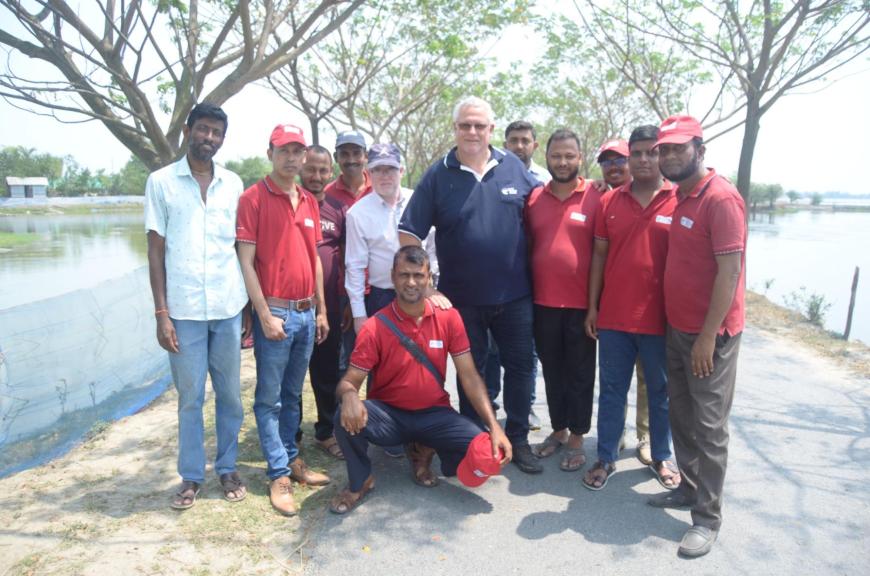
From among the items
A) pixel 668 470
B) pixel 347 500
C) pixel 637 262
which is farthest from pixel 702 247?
pixel 347 500

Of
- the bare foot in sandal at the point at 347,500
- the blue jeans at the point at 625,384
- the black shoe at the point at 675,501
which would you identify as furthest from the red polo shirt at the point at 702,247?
the bare foot in sandal at the point at 347,500

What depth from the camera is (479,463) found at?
10.9 feet

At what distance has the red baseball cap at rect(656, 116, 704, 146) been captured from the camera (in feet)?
9.91

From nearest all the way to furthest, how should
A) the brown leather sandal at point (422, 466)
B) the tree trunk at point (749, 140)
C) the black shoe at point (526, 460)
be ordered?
the brown leather sandal at point (422, 466) → the black shoe at point (526, 460) → the tree trunk at point (749, 140)

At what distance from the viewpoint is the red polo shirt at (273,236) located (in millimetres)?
3404

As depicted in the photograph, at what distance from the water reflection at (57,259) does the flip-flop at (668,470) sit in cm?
718

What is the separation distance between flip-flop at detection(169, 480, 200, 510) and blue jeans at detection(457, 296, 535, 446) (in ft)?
5.65

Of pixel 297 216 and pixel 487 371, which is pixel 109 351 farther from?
pixel 487 371

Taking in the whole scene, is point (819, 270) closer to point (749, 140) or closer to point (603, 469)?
point (749, 140)

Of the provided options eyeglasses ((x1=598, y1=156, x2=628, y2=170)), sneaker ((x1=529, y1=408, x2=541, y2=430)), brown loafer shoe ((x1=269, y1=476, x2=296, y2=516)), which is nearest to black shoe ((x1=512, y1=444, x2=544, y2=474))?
sneaker ((x1=529, y1=408, x2=541, y2=430))

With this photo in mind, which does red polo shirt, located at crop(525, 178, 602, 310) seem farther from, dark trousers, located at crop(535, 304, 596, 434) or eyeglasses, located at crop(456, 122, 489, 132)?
eyeglasses, located at crop(456, 122, 489, 132)

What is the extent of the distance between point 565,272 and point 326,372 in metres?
1.83

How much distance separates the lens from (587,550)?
3.01 metres

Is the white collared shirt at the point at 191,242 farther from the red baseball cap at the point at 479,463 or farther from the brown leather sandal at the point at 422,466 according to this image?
the red baseball cap at the point at 479,463
